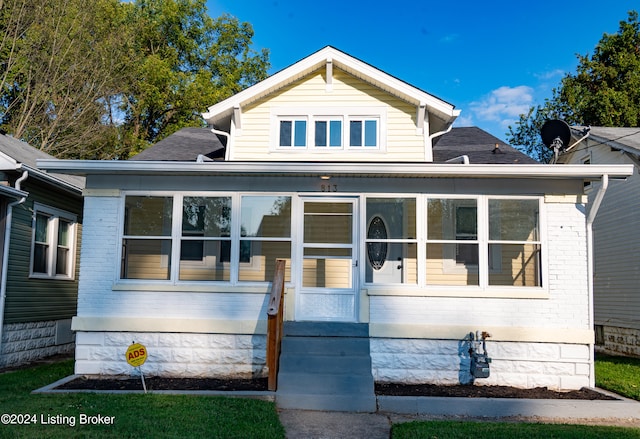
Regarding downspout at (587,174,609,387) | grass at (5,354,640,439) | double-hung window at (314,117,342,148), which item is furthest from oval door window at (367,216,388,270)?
grass at (5,354,640,439)

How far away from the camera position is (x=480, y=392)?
8.27 m

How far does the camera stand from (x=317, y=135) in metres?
10.9

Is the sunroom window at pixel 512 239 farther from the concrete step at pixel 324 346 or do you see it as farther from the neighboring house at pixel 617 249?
the neighboring house at pixel 617 249

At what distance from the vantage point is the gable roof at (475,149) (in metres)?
10.8

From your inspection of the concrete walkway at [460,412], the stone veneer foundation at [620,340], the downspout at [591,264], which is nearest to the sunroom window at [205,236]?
the concrete walkway at [460,412]

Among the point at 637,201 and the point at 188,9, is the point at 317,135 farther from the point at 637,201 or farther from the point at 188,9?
the point at 188,9

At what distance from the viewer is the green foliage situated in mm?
20125

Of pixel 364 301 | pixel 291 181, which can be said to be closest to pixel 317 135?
pixel 291 181

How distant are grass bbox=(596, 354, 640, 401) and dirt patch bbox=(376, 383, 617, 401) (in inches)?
19.9

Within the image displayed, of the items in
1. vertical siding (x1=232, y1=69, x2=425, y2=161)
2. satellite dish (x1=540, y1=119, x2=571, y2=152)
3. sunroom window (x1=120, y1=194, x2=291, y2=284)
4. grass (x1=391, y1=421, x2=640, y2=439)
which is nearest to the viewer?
grass (x1=391, y1=421, x2=640, y2=439)

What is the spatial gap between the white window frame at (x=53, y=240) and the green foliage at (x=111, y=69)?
31.5 ft

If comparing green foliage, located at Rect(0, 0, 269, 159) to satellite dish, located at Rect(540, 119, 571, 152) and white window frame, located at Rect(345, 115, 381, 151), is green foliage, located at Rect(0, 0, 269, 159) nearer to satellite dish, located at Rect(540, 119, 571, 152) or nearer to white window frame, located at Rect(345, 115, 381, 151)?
white window frame, located at Rect(345, 115, 381, 151)

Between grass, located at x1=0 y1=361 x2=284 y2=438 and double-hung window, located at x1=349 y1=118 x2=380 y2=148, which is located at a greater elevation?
double-hung window, located at x1=349 y1=118 x2=380 y2=148

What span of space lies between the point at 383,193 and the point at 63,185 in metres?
6.40
